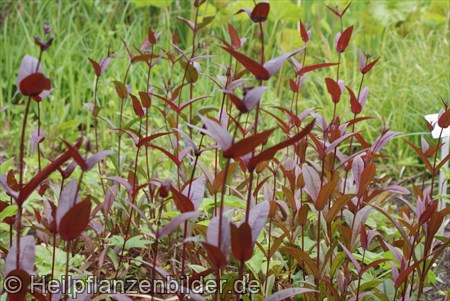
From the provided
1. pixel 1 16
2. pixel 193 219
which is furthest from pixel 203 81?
pixel 193 219

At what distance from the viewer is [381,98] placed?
3.79 m

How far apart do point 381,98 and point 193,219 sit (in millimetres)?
2106

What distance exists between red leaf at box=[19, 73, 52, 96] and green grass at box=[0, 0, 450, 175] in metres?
1.80

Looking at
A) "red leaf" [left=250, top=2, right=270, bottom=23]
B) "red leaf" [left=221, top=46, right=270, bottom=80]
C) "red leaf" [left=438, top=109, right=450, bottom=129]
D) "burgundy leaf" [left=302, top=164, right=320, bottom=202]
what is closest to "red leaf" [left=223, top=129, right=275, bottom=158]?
"red leaf" [left=221, top=46, right=270, bottom=80]

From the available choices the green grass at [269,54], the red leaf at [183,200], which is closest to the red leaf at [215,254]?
the red leaf at [183,200]

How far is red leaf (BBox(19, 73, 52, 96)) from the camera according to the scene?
1.13 metres

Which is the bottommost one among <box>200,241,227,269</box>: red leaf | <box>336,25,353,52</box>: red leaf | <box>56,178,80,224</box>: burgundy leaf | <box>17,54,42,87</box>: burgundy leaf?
<box>200,241,227,269</box>: red leaf

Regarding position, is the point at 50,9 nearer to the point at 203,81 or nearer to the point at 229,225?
the point at 203,81

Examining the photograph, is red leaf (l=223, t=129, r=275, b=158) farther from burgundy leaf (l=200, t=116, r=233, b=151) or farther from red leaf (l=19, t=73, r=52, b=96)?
red leaf (l=19, t=73, r=52, b=96)

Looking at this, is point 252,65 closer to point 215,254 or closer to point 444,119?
point 215,254

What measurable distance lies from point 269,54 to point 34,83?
3596mm

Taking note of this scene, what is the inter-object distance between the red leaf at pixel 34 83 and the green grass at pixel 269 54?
5.91ft

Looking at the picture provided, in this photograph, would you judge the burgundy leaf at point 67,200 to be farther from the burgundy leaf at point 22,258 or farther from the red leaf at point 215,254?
the red leaf at point 215,254

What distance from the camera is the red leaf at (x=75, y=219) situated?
1152 millimetres
